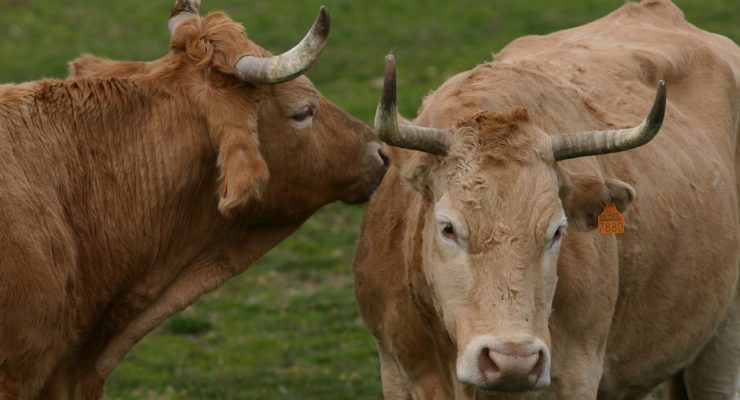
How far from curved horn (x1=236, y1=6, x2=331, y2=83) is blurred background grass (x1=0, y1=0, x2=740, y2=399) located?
4367 mm

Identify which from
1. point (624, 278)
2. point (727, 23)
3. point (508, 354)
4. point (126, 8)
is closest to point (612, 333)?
point (624, 278)

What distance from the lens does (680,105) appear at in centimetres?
973

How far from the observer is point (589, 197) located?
7.61m

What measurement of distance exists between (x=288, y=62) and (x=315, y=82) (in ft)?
48.4

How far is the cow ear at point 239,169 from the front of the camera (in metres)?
7.88

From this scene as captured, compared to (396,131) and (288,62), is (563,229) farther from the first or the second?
(288,62)

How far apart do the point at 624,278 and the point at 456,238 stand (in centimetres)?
163

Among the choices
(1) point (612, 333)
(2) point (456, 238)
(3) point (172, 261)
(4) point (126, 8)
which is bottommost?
(4) point (126, 8)

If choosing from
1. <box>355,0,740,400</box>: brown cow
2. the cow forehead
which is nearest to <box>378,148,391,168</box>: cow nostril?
<box>355,0,740,400</box>: brown cow

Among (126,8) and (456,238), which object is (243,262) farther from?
(126,8)

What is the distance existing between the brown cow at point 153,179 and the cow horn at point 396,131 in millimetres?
877

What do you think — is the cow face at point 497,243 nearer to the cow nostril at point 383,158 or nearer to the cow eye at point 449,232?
the cow eye at point 449,232

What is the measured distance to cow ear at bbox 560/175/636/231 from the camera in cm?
760

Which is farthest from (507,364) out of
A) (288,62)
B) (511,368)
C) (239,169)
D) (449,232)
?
(288,62)
